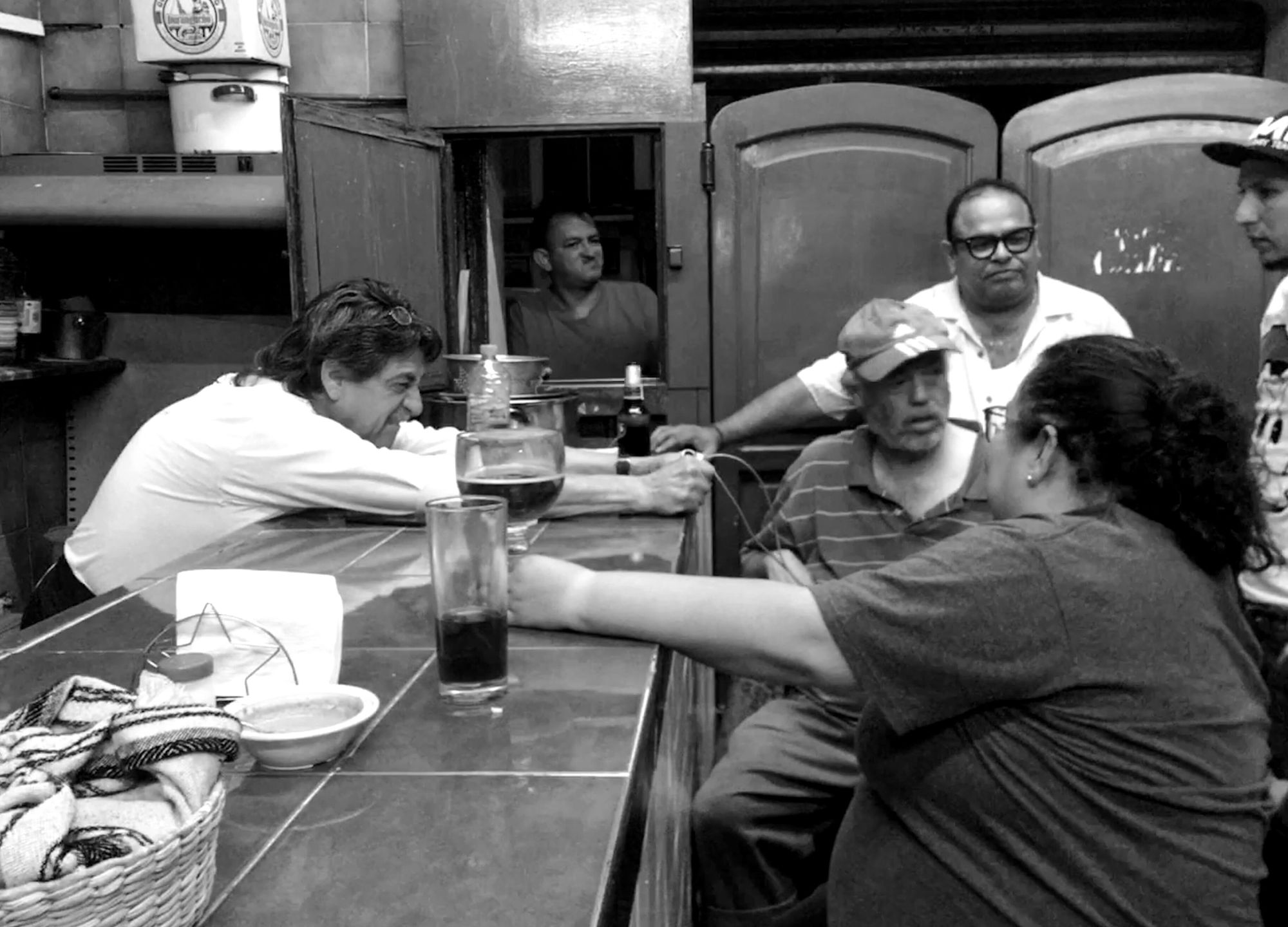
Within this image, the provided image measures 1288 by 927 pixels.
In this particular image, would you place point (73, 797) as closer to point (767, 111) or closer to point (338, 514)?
point (338, 514)

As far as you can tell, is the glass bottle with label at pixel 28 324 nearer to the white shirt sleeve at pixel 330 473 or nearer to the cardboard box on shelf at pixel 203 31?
the cardboard box on shelf at pixel 203 31

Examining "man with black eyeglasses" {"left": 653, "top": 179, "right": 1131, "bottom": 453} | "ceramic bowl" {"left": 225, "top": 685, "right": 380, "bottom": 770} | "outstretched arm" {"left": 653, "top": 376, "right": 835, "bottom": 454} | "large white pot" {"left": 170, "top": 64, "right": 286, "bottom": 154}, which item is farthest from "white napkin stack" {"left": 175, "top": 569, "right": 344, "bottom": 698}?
"large white pot" {"left": 170, "top": 64, "right": 286, "bottom": 154}

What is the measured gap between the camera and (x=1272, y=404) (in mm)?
2170

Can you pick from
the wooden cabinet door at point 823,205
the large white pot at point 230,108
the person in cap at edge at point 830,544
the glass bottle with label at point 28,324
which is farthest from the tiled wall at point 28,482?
the person in cap at edge at point 830,544

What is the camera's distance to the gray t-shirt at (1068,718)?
121cm

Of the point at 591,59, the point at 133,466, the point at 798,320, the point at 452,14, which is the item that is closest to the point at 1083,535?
the point at 133,466

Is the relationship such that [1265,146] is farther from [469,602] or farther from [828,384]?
[469,602]

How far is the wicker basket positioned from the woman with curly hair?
631 mm

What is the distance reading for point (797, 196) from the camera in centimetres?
316

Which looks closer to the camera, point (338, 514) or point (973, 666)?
point (973, 666)

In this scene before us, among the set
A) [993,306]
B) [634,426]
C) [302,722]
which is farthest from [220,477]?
[993,306]

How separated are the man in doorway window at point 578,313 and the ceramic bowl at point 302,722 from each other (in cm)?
266

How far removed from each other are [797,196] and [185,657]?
2.49 meters

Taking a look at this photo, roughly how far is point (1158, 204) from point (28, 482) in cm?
326
